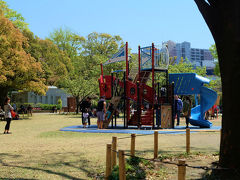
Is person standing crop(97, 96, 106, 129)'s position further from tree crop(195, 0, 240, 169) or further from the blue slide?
tree crop(195, 0, 240, 169)

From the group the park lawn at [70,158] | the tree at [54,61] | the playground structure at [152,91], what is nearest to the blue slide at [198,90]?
the playground structure at [152,91]

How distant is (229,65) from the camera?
21.1 ft

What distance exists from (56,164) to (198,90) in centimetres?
1256

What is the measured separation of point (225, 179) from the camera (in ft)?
20.1

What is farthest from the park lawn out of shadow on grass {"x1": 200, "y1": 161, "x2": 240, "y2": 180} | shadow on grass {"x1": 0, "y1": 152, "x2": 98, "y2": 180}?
shadow on grass {"x1": 200, "y1": 161, "x2": 240, "y2": 180}

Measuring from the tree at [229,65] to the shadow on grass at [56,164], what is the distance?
2927 mm

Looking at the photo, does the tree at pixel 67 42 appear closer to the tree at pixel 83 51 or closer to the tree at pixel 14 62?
the tree at pixel 83 51

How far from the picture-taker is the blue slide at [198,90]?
18.2 meters

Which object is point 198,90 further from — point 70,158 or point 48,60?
point 48,60

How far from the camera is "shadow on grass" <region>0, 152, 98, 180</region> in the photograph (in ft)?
22.7

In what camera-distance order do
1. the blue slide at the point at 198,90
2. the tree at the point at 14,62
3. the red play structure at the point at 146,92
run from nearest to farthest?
1. the red play structure at the point at 146,92
2. the blue slide at the point at 198,90
3. the tree at the point at 14,62

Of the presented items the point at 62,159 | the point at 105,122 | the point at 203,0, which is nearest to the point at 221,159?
the point at 203,0

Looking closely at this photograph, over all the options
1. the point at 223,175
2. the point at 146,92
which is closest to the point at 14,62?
the point at 146,92

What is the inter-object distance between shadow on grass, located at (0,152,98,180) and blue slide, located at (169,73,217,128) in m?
11.2
